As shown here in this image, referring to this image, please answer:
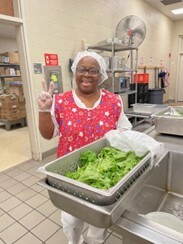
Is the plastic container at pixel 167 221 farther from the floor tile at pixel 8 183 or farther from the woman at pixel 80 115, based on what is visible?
the floor tile at pixel 8 183

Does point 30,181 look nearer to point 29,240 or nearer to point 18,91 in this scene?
point 29,240

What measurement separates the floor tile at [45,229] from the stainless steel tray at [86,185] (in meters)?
1.15

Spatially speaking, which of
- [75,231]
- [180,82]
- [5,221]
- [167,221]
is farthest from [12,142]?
[180,82]

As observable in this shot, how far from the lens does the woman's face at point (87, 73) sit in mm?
1165

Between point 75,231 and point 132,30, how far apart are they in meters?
3.76

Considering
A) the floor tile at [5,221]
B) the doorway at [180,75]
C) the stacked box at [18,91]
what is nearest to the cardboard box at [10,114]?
the stacked box at [18,91]

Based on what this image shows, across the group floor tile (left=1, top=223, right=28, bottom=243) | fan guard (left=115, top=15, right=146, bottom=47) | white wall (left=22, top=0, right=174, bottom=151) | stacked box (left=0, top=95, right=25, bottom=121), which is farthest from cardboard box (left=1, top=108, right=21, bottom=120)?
floor tile (left=1, top=223, right=28, bottom=243)

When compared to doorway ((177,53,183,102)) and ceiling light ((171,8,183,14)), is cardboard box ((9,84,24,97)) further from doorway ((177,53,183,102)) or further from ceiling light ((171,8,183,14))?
doorway ((177,53,183,102))

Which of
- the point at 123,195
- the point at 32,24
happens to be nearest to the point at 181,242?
the point at 123,195

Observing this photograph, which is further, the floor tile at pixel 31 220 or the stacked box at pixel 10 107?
the stacked box at pixel 10 107

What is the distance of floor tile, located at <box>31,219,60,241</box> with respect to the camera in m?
1.62

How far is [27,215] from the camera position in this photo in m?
1.86

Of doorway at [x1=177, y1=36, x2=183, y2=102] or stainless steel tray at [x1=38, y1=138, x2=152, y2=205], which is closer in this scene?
Answer: stainless steel tray at [x1=38, y1=138, x2=152, y2=205]

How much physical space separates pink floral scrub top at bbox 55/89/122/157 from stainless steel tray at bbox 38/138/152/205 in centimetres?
33
